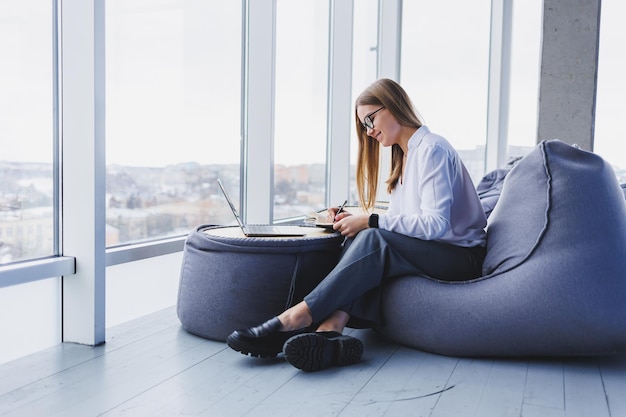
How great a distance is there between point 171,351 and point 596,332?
1534 mm

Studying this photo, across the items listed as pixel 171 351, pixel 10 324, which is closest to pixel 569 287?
pixel 171 351

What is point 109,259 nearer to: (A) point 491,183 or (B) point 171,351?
(B) point 171,351

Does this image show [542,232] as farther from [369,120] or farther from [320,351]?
[320,351]

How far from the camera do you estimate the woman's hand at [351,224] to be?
249cm

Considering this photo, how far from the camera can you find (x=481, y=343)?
222 cm

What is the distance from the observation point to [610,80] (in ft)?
17.8

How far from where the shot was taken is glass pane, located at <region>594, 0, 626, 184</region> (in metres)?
5.34

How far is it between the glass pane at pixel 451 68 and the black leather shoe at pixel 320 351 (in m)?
4.15

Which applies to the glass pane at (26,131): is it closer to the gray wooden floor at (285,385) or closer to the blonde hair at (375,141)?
the gray wooden floor at (285,385)

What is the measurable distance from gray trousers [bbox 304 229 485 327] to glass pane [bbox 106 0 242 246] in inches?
43.2

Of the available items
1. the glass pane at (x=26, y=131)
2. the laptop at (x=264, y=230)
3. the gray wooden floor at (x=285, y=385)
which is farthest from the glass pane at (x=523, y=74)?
the glass pane at (x=26, y=131)

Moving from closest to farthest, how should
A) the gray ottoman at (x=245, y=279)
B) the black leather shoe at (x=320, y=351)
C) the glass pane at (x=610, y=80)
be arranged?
1. the black leather shoe at (x=320, y=351)
2. the gray ottoman at (x=245, y=279)
3. the glass pane at (x=610, y=80)

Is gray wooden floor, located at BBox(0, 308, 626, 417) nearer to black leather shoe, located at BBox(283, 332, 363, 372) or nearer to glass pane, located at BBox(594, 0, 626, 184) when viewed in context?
black leather shoe, located at BBox(283, 332, 363, 372)

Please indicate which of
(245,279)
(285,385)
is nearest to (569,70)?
(245,279)
